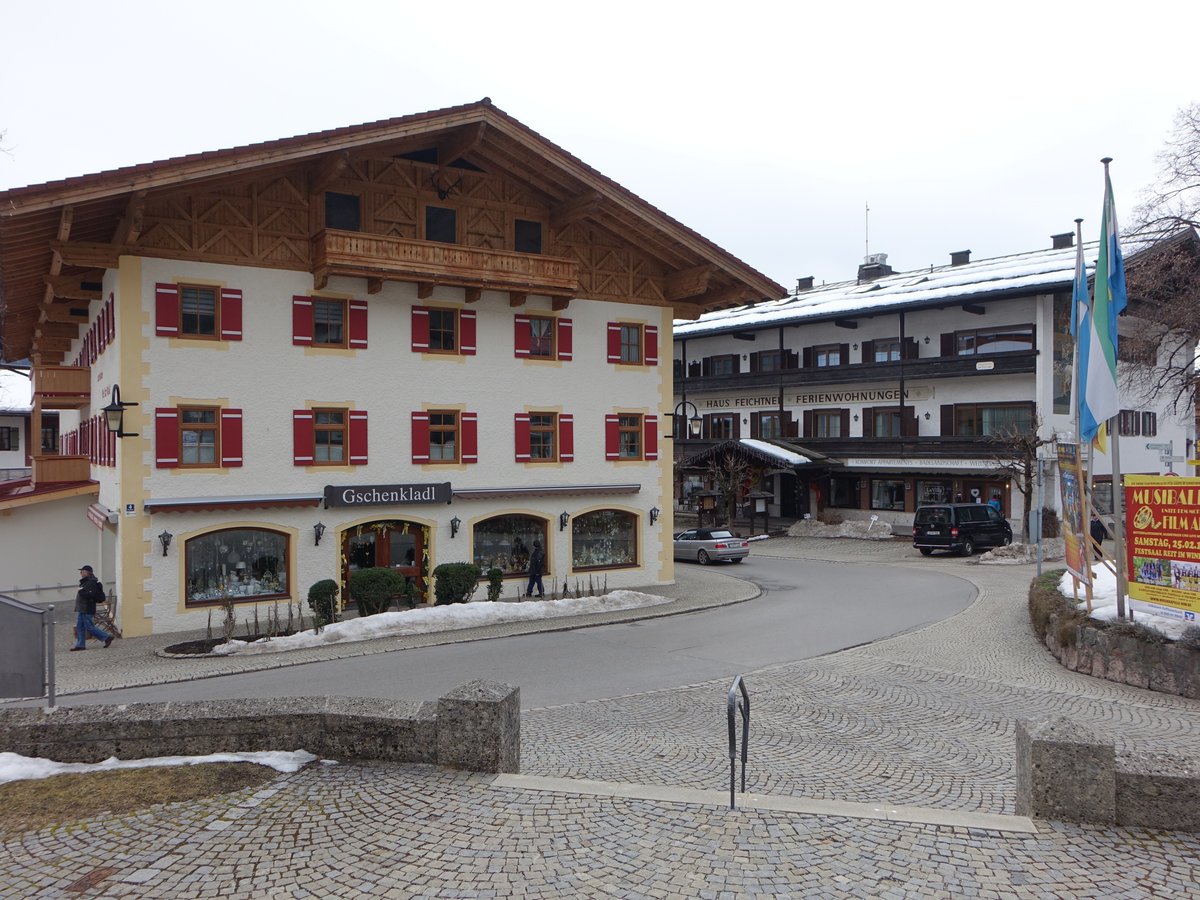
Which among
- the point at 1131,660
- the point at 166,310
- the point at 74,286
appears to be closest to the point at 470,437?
the point at 166,310

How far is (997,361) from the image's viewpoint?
131ft

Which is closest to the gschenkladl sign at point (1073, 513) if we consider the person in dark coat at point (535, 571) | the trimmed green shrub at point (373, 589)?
the person in dark coat at point (535, 571)

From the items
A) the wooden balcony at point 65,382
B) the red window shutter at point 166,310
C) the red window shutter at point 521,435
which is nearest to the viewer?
the red window shutter at point 166,310

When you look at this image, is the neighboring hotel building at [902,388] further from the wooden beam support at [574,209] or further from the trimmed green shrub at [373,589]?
the trimmed green shrub at [373,589]

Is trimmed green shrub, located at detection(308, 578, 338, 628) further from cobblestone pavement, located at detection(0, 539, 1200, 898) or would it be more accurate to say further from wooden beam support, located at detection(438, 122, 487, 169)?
cobblestone pavement, located at detection(0, 539, 1200, 898)

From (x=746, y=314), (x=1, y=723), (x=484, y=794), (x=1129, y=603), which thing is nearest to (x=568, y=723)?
(x=484, y=794)

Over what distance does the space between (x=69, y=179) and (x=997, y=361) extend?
34829 millimetres

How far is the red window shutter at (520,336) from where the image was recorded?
24.5m

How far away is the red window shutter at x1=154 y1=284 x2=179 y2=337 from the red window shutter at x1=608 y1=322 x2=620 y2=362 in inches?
434

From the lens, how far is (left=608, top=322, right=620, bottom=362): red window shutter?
85.3 ft

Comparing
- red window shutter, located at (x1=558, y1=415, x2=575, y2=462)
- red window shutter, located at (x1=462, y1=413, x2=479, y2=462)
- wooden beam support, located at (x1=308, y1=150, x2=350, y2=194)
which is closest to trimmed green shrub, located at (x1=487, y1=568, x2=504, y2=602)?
red window shutter, located at (x1=462, y1=413, x2=479, y2=462)

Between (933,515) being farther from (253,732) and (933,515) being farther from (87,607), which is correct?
(253,732)

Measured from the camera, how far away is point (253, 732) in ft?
27.9

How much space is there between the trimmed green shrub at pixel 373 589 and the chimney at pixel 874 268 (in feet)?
151
